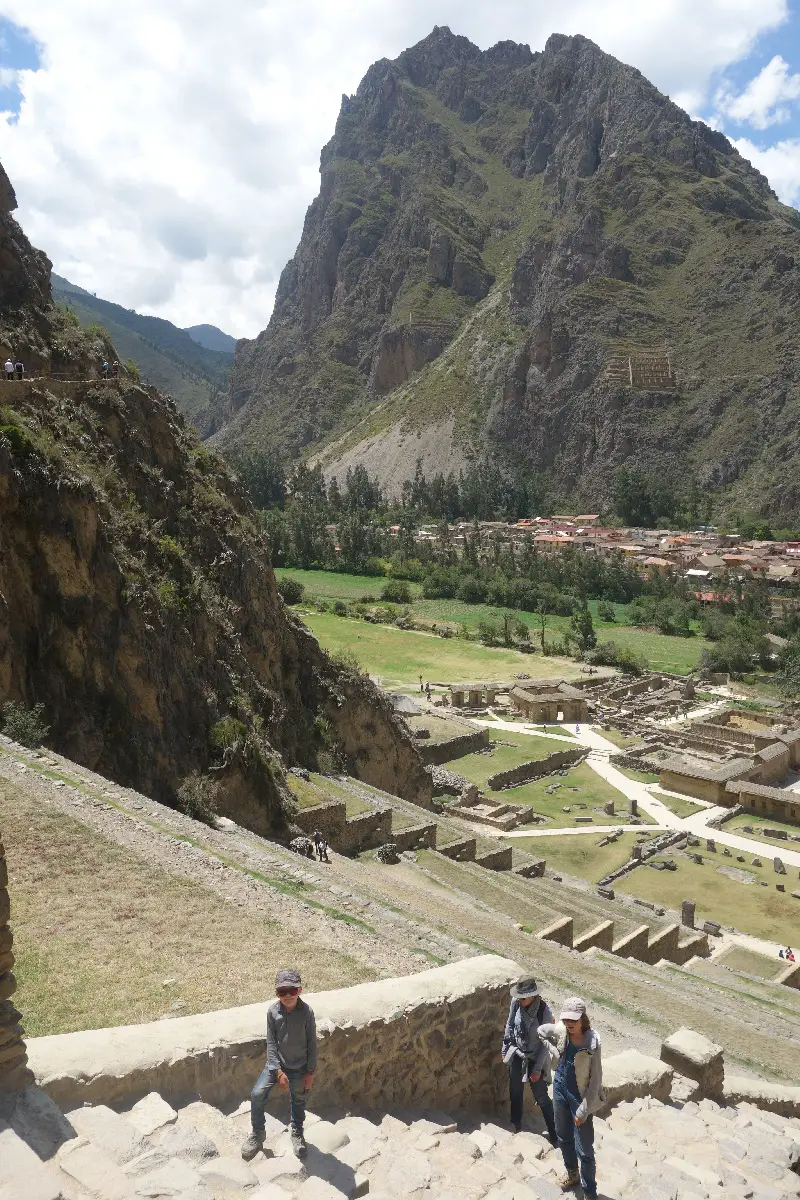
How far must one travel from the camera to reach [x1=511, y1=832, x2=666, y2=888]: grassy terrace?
29312mm

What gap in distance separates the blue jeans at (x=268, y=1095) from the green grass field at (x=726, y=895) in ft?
75.5

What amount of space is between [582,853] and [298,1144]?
27216 mm

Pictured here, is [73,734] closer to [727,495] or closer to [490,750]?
[490,750]

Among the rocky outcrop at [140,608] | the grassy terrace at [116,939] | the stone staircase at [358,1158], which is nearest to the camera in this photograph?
the stone staircase at [358,1158]

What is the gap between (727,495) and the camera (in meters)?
130

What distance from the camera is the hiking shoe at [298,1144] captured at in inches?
213

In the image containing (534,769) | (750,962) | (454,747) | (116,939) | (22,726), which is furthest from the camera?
(454,747)

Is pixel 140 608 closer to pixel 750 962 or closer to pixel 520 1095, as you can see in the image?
pixel 520 1095

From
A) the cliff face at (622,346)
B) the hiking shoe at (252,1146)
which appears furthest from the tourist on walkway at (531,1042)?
the cliff face at (622,346)

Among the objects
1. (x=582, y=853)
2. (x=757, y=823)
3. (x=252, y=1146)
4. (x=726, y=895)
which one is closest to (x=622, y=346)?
(x=757, y=823)

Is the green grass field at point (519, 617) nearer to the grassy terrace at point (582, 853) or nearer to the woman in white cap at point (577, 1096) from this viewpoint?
the grassy terrace at point (582, 853)

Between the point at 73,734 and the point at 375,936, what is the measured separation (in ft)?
23.6

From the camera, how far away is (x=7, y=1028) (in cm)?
490

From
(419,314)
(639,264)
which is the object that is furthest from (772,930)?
(419,314)
